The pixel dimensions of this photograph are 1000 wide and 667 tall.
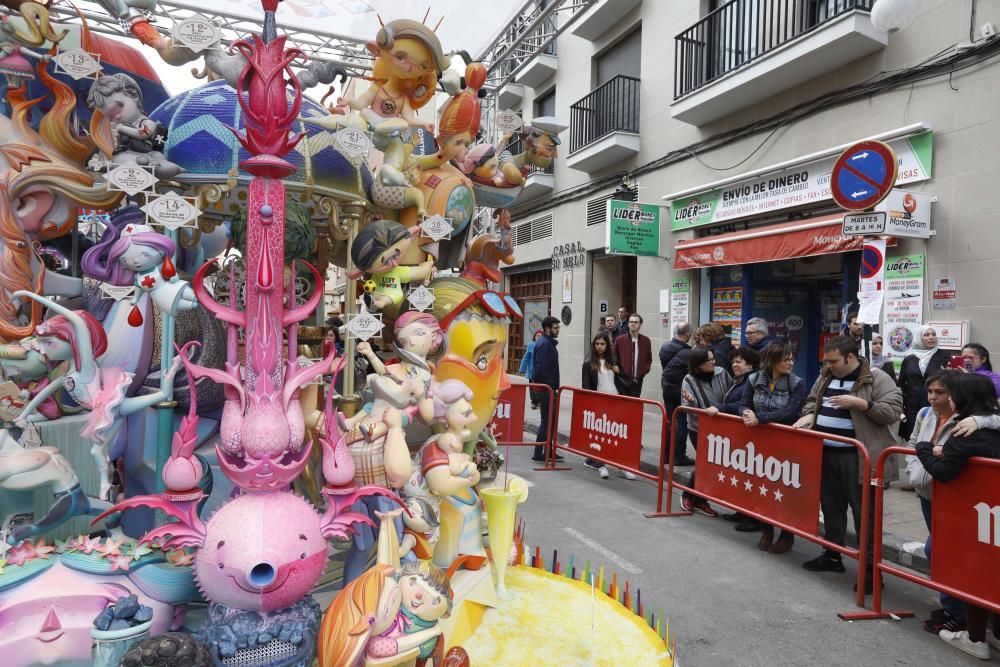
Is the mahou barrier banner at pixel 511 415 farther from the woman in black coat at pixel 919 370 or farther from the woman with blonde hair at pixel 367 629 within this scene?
the woman with blonde hair at pixel 367 629

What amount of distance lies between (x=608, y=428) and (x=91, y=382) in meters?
5.32

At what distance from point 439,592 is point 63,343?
1.98m

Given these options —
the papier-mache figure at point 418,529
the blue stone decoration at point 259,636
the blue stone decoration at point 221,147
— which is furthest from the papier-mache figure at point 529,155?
the blue stone decoration at point 259,636

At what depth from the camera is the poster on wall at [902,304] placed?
736 centimetres

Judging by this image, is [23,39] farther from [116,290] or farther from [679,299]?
[679,299]

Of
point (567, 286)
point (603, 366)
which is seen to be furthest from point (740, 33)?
point (567, 286)

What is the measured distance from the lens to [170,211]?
266 centimetres

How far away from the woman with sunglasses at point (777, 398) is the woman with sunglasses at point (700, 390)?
88 centimetres

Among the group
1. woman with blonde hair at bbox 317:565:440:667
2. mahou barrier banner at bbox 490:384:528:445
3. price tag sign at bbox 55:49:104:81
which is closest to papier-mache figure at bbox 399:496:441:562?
woman with blonde hair at bbox 317:565:440:667

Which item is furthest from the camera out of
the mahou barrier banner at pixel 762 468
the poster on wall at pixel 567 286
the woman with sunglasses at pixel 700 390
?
the poster on wall at pixel 567 286

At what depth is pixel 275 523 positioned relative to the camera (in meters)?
2.15

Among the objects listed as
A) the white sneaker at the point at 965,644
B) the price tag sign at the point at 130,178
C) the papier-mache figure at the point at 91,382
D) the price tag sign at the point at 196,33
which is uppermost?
the price tag sign at the point at 196,33

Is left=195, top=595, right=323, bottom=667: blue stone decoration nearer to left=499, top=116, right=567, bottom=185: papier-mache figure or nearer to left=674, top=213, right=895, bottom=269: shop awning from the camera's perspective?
left=499, top=116, right=567, bottom=185: papier-mache figure

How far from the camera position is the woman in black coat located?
679 cm
